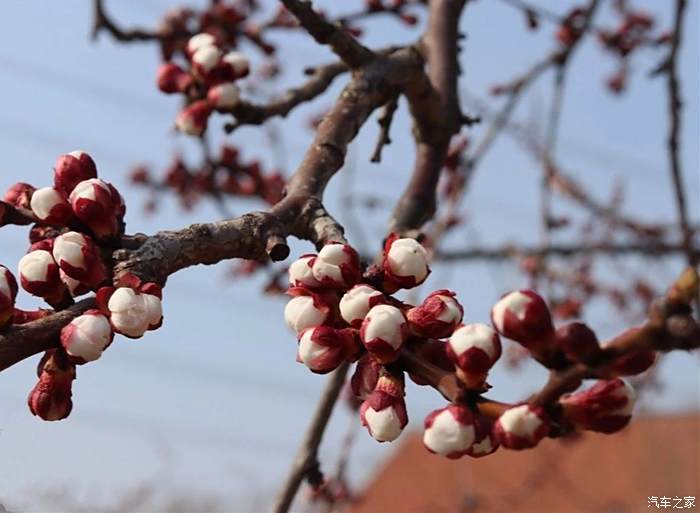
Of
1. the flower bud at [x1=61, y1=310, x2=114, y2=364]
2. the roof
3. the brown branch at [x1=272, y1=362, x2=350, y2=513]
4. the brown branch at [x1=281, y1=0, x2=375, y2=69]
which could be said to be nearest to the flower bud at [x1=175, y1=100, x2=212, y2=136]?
the brown branch at [x1=281, y1=0, x2=375, y2=69]

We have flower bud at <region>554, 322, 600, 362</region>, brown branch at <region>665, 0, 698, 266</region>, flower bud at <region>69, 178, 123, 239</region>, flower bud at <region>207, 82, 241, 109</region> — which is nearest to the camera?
flower bud at <region>554, 322, 600, 362</region>

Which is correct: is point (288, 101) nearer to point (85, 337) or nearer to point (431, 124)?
point (431, 124)

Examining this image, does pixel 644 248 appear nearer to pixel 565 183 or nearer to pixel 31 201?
pixel 565 183

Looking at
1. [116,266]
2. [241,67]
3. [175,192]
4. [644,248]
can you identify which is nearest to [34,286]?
[116,266]

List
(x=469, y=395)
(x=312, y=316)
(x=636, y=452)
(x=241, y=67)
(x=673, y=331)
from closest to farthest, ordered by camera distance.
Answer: (x=673, y=331), (x=469, y=395), (x=312, y=316), (x=241, y=67), (x=636, y=452)

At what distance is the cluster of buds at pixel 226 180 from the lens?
2.92 metres

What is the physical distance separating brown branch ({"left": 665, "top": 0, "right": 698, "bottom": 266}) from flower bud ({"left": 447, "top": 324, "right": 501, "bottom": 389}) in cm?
130

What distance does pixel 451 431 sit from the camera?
2.49 ft

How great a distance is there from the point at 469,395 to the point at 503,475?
12834 mm

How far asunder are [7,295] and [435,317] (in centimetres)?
37

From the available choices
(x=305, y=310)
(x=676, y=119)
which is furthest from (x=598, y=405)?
(x=676, y=119)

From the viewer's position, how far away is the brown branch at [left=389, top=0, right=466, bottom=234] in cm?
164

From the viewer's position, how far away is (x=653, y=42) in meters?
3.77

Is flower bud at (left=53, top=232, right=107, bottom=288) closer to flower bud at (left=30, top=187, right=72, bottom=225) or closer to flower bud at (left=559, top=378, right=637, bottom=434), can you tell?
flower bud at (left=30, top=187, right=72, bottom=225)
